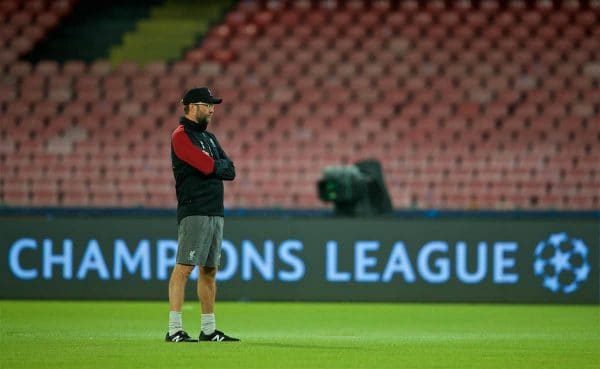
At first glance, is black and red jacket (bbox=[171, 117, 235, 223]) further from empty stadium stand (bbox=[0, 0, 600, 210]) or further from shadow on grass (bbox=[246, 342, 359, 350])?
empty stadium stand (bbox=[0, 0, 600, 210])

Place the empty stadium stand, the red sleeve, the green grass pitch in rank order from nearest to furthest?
the green grass pitch
the red sleeve
the empty stadium stand

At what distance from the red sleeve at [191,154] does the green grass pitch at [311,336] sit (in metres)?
1.16

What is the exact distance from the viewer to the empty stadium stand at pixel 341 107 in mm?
16516

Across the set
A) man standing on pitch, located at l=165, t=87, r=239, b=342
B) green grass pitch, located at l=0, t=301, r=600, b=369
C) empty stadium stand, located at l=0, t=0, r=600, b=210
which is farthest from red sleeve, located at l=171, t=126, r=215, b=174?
empty stadium stand, located at l=0, t=0, r=600, b=210

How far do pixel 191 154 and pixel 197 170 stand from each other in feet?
0.44

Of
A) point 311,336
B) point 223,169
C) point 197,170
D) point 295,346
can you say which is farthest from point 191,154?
point 311,336

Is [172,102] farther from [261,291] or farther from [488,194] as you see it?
[261,291]

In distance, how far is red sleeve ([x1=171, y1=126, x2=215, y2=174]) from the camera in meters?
7.89

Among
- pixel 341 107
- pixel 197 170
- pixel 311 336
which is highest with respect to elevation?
pixel 341 107

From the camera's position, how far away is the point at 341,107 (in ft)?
58.0

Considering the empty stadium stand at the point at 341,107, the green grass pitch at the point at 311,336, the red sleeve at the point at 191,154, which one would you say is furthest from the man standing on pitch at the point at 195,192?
the empty stadium stand at the point at 341,107

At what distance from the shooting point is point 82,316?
10.7 metres

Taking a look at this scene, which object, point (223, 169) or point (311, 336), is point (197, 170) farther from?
point (311, 336)

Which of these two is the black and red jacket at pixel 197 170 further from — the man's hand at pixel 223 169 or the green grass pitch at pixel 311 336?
the green grass pitch at pixel 311 336
